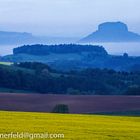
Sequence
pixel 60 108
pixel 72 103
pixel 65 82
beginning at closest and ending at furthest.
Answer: pixel 60 108
pixel 72 103
pixel 65 82

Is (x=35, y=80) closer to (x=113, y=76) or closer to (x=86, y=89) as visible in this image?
(x=86, y=89)

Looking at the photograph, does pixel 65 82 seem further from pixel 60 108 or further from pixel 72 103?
pixel 60 108

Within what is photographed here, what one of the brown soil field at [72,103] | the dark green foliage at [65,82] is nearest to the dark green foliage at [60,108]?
the brown soil field at [72,103]

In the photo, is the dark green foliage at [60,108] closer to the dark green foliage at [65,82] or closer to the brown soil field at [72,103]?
the brown soil field at [72,103]

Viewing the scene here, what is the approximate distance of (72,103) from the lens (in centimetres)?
6303

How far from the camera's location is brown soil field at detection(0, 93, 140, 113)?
58.3 m

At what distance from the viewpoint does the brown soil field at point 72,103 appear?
58344mm

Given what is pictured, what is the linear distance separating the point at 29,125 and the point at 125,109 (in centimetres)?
3553

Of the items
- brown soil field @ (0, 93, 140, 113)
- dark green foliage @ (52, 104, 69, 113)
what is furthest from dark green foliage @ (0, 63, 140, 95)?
dark green foliage @ (52, 104, 69, 113)

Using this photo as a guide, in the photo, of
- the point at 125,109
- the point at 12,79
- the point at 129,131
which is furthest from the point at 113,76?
the point at 129,131

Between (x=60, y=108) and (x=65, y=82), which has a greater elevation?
(x=65, y=82)

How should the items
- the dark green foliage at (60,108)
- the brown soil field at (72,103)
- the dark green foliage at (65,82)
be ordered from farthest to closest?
the dark green foliage at (65,82) < the brown soil field at (72,103) < the dark green foliage at (60,108)

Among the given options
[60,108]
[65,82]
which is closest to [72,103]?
[60,108]

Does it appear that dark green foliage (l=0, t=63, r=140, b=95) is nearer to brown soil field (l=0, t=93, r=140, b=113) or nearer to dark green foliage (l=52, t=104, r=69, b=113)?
brown soil field (l=0, t=93, r=140, b=113)
